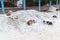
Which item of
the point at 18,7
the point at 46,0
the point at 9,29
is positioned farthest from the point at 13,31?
the point at 46,0

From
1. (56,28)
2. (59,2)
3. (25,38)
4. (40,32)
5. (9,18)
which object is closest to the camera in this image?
(25,38)

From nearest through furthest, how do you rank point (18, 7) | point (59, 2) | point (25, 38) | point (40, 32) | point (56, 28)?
point (25, 38), point (40, 32), point (56, 28), point (18, 7), point (59, 2)

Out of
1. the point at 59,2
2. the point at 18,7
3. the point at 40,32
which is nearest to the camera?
the point at 40,32

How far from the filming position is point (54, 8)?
19.3ft

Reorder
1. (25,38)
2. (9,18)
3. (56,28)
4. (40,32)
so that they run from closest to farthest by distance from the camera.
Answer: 1. (25,38)
2. (40,32)
3. (56,28)
4. (9,18)

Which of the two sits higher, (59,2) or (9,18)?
(59,2)

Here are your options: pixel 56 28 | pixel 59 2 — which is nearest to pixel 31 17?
pixel 56 28

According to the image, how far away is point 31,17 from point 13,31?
974 millimetres

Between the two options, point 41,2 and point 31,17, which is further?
point 41,2

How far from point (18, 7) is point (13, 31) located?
2.10 meters

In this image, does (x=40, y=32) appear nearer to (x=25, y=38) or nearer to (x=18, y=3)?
(x=25, y=38)

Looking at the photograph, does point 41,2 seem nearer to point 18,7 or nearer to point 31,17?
point 18,7

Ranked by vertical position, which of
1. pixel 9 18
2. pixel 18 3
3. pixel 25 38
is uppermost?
pixel 18 3

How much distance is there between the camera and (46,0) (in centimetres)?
573
